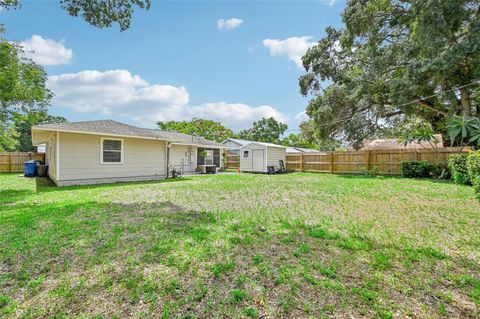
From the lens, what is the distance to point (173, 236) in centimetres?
355

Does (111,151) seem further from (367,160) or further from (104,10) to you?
(367,160)

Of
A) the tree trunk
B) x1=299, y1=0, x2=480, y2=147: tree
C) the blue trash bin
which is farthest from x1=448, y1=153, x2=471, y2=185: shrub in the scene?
the blue trash bin

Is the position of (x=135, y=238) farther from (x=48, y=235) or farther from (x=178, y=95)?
(x=178, y=95)

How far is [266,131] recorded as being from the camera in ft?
137

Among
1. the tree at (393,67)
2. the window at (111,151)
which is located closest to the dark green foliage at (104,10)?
the window at (111,151)

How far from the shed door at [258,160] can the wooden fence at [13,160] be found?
15.0 meters

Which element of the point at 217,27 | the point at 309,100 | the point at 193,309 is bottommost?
the point at 193,309

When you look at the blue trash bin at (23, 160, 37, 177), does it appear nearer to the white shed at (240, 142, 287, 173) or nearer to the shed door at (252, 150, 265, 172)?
the white shed at (240, 142, 287, 173)

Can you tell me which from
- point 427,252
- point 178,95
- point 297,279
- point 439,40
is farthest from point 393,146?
point 297,279

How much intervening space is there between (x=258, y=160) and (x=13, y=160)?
16.3 m

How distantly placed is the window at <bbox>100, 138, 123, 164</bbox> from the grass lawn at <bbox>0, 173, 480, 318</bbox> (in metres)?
5.27

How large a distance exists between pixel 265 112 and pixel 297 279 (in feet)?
110

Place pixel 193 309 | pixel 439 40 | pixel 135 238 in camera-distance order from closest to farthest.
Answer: pixel 193 309, pixel 135 238, pixel 439 40

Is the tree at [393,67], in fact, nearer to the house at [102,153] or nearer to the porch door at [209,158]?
the porch door at [209,158]
